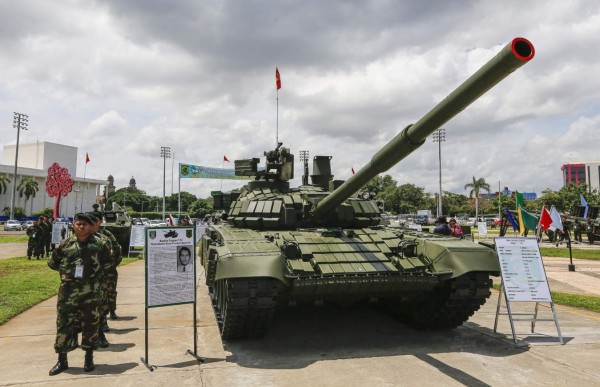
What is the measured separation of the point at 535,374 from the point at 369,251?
2.78m

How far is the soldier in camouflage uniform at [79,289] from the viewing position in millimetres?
5559

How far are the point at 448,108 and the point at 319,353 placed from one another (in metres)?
3.74

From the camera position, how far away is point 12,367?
A: 5699 mm

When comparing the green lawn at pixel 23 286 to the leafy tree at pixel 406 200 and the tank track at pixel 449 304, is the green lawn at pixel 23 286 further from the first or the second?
the leafy tree at pixel 406 200

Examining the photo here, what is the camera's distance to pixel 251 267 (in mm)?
5914

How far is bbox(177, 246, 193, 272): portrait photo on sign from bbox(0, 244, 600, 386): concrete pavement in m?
Result: 1.21

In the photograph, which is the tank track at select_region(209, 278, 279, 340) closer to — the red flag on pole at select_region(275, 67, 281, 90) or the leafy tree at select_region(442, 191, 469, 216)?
the red flag on pole at select_region(275, 67, 281, 90)

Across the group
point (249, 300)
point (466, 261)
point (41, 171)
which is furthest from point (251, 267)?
point (41, 171)

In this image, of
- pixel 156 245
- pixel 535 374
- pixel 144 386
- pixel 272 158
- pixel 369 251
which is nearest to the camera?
pixel 144 386

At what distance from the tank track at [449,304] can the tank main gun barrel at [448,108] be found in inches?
81.5

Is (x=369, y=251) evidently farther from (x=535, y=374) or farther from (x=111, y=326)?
(x=111, y=326)

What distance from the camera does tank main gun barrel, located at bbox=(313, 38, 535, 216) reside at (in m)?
4.23

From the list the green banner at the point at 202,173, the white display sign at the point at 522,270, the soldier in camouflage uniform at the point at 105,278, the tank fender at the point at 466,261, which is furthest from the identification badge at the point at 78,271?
the green banner at the point at 202,173

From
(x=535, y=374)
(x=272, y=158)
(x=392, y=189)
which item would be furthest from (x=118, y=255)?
(x=392, y=189)
